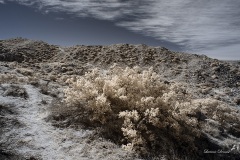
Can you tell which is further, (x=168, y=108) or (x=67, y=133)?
(x=168, y=108)

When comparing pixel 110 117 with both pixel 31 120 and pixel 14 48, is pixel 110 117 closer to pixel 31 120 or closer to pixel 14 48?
pixel 31 120

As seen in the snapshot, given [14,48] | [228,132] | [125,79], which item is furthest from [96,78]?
[14,48]

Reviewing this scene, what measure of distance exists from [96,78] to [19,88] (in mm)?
3559

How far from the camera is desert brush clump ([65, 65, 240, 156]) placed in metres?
8.22

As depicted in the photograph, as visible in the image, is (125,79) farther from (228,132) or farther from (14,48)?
(14,48)

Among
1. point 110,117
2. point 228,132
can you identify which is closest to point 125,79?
point 110,117

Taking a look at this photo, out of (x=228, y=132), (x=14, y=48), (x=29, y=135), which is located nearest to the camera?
(x=29, y=135)

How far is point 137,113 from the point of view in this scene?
888 cm

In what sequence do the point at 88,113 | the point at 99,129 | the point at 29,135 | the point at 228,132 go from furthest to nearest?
the point at 228,132, the point at 88,113, the point at 99,129, the point at 29,135

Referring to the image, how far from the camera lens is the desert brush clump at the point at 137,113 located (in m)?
8.22

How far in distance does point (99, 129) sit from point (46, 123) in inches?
66.2

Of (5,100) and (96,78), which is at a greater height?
(96,78)

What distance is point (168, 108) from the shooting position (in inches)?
377

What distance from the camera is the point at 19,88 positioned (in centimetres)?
1166
